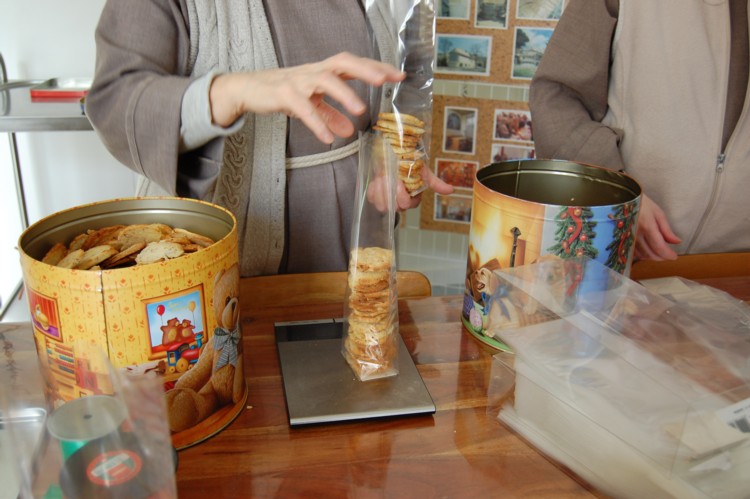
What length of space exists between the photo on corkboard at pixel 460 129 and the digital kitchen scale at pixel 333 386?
154 cm

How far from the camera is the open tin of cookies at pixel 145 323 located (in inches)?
21.7

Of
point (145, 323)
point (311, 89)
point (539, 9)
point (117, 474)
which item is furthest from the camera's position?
point (539, 9)

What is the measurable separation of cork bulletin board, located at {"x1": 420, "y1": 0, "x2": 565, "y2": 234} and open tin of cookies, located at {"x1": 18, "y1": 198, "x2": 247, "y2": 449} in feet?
5.55

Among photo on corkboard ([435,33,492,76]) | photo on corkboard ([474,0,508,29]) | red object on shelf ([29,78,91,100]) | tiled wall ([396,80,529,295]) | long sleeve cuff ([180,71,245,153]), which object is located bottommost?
tiled wall ([396,80,529,295])

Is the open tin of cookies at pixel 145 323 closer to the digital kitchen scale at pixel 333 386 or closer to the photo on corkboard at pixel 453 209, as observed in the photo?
the digital kitchen scale at pixel 333 386

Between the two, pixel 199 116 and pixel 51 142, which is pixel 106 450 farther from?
pixel 51 142

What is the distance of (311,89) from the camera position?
0.69 m

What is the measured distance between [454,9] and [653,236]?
53.6 inches

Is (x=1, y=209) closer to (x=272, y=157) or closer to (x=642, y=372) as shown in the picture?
(x=272, y=157)

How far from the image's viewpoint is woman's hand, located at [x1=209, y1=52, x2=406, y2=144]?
2.22 feet

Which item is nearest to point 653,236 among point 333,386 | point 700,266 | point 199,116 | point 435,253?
point 700,266

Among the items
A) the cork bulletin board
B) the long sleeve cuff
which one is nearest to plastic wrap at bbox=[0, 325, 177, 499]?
the long sleeve cuff

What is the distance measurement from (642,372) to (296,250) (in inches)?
28.2

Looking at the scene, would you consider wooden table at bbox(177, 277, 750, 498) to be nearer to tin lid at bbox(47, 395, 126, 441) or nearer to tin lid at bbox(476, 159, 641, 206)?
tin lid at bbox(47, 395, 126, 441)
